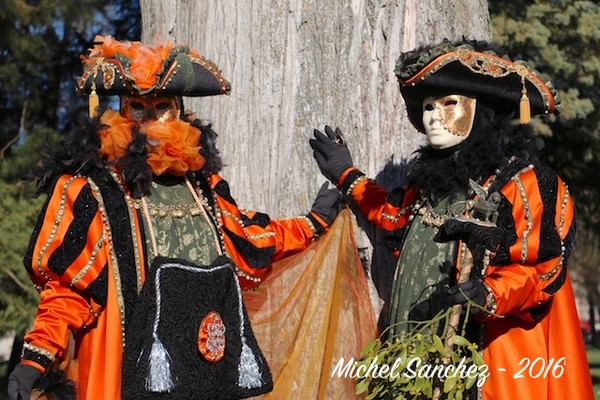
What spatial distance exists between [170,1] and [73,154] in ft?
4.17

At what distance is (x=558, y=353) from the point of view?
13.2ft

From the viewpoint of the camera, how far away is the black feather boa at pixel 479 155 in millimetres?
3979

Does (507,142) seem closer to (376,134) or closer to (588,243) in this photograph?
(376,134)

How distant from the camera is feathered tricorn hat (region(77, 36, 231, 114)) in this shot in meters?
3.95

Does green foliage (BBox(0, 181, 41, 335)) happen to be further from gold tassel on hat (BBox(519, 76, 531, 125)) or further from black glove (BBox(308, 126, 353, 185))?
gold tassel on hat (BBox(519, 76, 531, 125))

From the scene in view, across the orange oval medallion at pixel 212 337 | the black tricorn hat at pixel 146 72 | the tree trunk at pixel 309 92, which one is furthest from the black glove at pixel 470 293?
the black tricorn hat at pixel 146 72

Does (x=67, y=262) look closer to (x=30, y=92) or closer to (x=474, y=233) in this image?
(x=474, y=233)

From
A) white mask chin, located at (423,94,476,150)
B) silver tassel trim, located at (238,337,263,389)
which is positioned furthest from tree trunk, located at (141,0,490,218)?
silver tassel trim, located at (238,337,263,389)

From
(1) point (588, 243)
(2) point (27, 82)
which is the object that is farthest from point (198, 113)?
(1) point (588, 243)

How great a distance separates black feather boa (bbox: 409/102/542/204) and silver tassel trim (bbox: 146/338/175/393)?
3.77ft

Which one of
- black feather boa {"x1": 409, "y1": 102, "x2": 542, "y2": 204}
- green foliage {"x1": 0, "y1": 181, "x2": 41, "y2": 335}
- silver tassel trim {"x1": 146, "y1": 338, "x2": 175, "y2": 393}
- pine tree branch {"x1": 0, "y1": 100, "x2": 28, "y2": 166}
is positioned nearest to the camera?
silver tassel trim {"x1": 146, "y1": 338, "x2": 175, "y2": 393}

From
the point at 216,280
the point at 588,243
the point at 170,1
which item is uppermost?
the point at 170,1

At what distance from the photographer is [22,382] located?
3703 millimetres

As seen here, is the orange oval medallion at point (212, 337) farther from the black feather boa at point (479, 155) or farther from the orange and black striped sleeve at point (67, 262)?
the black feather boa at point (479, 155)
